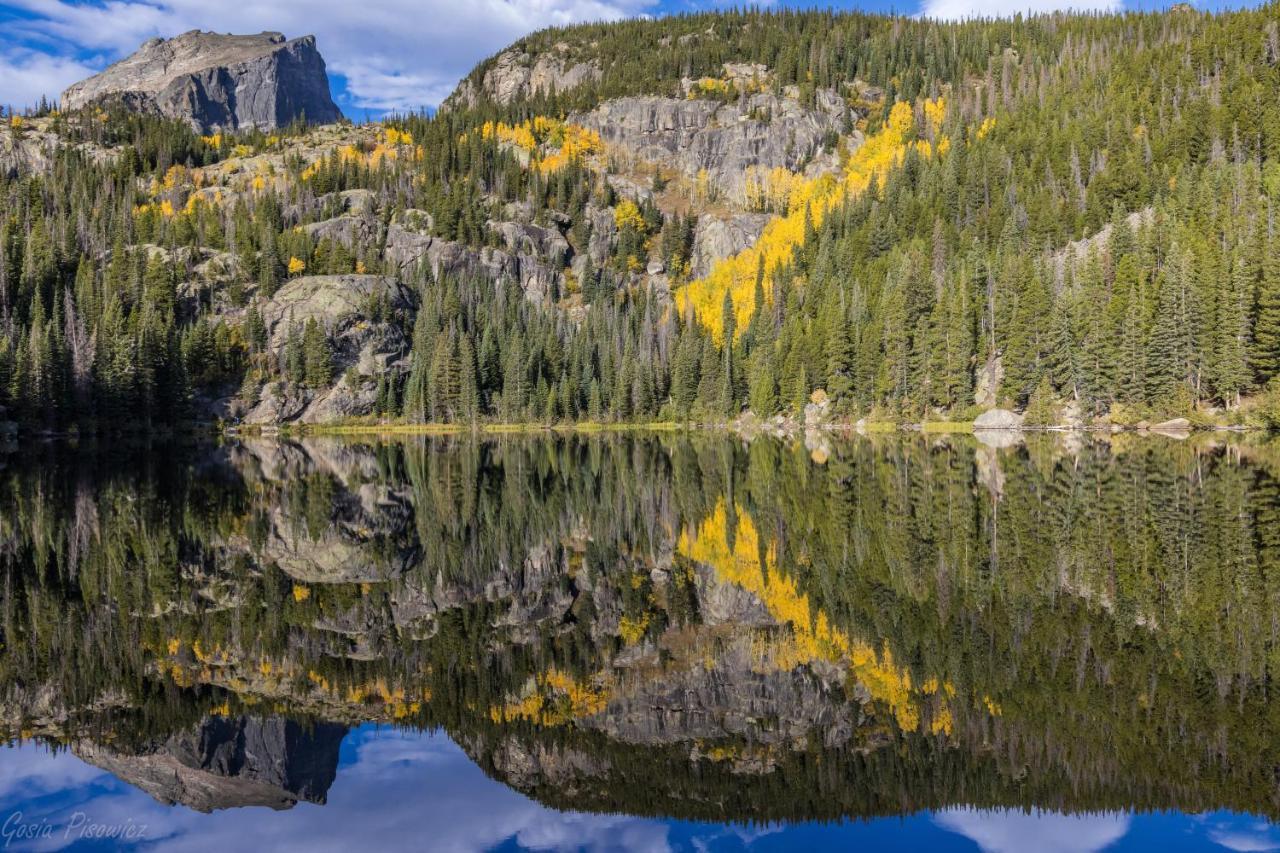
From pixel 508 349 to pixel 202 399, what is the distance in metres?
42.7

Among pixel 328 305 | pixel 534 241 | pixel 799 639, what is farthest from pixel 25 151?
pixel 799 639

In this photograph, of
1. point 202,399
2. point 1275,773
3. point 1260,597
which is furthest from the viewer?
point 202,399

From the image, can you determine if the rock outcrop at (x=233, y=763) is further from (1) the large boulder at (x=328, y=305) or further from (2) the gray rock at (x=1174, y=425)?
(1) the large boulder at (x=328, y=305)

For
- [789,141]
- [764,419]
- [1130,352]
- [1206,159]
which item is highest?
[789,141]

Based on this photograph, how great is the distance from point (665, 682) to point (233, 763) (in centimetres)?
552

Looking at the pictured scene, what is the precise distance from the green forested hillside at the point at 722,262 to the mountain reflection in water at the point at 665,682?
210 ft

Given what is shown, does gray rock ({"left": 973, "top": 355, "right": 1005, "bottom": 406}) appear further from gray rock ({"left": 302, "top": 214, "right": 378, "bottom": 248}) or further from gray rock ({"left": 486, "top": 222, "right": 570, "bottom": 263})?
gray rock ({"left": 302, "top": 214, "right": 378, "bottom": 248})

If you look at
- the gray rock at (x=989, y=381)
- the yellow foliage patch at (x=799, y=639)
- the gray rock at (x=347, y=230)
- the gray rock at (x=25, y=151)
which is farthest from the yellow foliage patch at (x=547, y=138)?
A: the yellow foliage patch at (x=799, y=639)

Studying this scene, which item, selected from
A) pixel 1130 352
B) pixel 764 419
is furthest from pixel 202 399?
pixel 1130 352

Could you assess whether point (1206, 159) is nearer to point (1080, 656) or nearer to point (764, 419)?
point (764, 419)

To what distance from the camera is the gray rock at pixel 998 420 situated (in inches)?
3386

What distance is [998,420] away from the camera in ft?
285

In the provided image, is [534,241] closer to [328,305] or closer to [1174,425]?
[328,305]

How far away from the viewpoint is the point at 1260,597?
13344 millimetres
